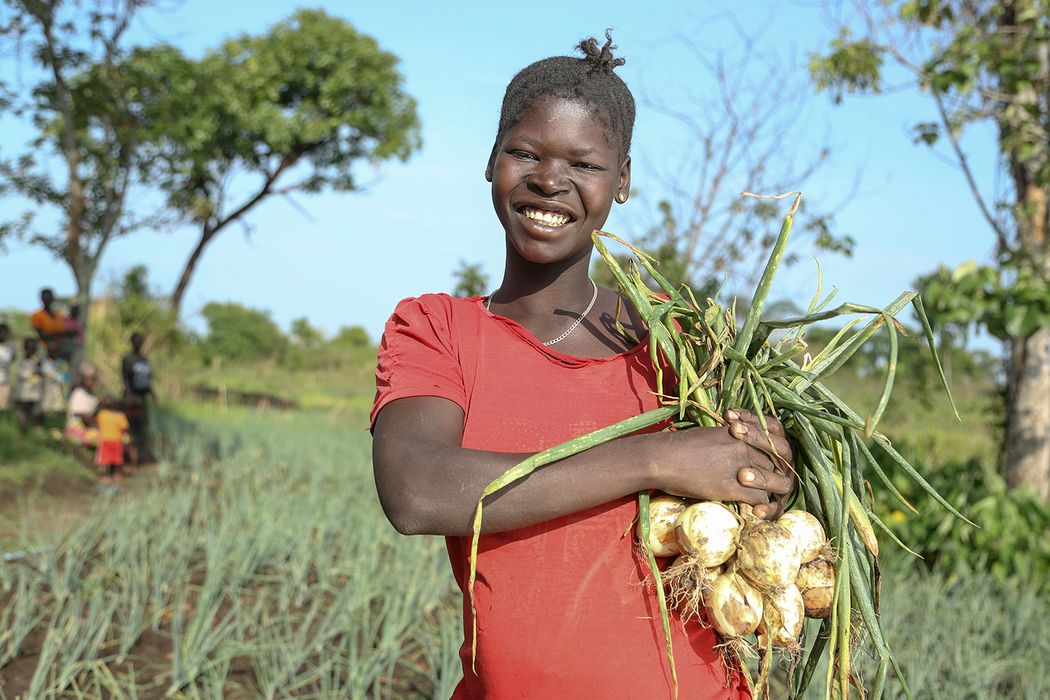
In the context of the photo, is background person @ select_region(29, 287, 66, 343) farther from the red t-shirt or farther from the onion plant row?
the red t-shirt

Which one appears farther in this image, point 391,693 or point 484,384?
point 391,693

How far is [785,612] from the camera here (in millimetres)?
1278

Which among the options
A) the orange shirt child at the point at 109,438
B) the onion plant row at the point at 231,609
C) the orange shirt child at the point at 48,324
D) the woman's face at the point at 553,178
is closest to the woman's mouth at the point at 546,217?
the woman's face at the point at 553,178

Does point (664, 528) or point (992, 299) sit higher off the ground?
point (992, 299)

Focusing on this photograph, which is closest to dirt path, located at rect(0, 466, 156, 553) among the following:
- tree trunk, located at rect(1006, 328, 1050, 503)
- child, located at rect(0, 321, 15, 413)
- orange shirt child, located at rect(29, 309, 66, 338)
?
child, located at rect(0, 321, 15, 413)

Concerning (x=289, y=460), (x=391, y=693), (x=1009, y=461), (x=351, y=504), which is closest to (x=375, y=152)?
(x=289, y=460)

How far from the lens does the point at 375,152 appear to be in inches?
639

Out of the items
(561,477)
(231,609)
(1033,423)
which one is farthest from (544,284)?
(1033,423)

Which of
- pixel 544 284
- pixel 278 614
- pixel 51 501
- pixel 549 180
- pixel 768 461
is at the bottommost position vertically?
pixel 51 501

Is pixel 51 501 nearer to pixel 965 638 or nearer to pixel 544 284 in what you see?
pixel 965 638

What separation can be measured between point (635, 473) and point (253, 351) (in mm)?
28834

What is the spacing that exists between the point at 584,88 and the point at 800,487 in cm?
69

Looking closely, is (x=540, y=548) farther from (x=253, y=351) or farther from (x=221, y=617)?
(x=253, y=351)

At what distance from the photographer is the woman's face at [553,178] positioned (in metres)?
1.39
